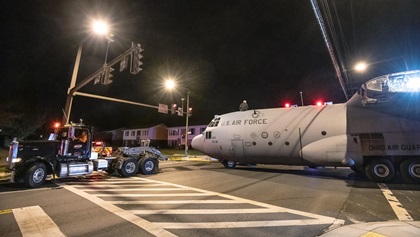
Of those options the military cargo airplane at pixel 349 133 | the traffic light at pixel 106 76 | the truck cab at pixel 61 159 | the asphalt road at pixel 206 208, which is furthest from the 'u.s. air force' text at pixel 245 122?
the traffic light at pixel 106 76

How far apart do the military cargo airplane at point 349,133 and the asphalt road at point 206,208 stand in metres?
1.36

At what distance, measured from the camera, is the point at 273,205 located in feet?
22.6

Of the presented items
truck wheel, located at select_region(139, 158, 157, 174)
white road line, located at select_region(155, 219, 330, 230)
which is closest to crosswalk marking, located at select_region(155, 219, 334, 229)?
white road line, located at select_region(155, 219, 330, 230)

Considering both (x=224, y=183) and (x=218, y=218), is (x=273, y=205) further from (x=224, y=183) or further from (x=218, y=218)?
(x=224, y=183)

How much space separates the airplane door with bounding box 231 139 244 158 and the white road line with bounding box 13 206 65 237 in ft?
37.0

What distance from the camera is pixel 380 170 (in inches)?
413

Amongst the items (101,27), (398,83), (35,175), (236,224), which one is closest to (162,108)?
(101,27)

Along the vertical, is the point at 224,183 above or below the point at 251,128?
below

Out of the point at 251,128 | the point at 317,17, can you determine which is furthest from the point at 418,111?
the point at 251,128

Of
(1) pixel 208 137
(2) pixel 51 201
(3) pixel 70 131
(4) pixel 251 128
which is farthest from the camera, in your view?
(1) pixel 208 137

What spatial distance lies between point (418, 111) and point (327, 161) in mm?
4423

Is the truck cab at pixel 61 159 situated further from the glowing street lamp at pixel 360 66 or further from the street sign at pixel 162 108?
the glowing street lamp at pixel 360 66

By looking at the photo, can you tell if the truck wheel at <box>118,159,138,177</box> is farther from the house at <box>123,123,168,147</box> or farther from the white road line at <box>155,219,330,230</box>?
the house at <box>123,123,168,147</box>

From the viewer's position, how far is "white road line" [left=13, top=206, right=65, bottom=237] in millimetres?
4777
